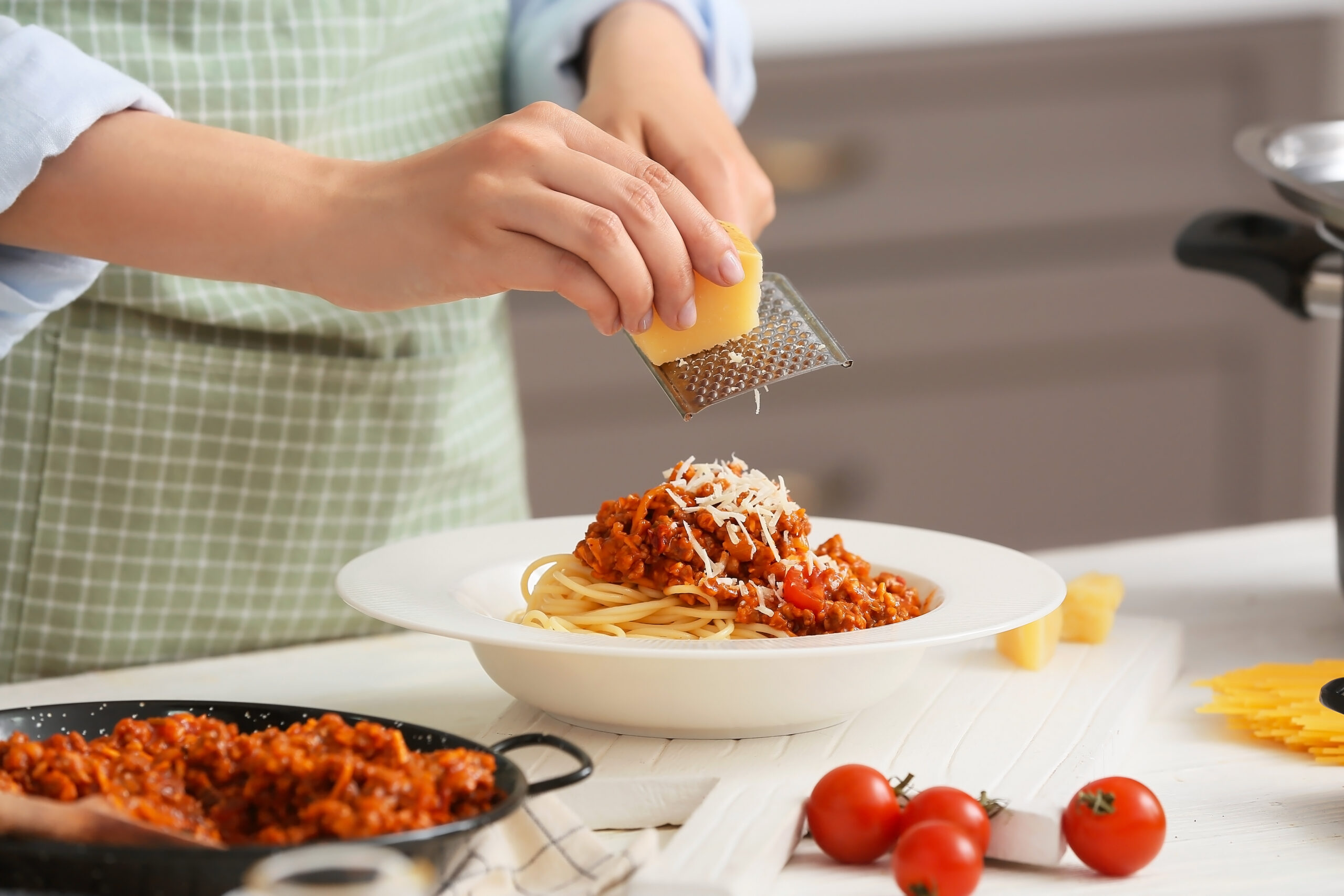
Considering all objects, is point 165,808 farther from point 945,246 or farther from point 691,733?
point 945,246

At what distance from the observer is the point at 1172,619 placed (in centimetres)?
139

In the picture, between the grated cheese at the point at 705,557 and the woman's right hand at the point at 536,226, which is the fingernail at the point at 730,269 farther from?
the grated cheese at the point at 705,557

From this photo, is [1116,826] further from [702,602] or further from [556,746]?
[702,602]

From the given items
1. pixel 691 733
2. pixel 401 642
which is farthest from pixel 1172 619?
pixel 401 642

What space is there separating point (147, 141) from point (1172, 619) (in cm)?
100

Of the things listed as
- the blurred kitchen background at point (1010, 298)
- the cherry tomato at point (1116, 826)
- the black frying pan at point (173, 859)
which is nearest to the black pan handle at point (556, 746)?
the black frying pan at point (173, 859)

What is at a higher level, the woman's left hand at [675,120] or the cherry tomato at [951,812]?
the woman's left hand at [675,120]

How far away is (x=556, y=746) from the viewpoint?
2.71 ft

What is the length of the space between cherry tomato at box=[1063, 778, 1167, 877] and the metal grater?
38 cm

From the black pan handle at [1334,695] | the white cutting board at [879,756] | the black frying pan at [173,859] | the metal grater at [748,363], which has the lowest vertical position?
the white cutting board at [879,756]

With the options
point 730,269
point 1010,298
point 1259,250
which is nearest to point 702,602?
point 730,269

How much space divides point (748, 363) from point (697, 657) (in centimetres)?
27

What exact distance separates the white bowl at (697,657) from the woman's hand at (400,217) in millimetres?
226

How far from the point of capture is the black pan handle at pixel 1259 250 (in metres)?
1.38
